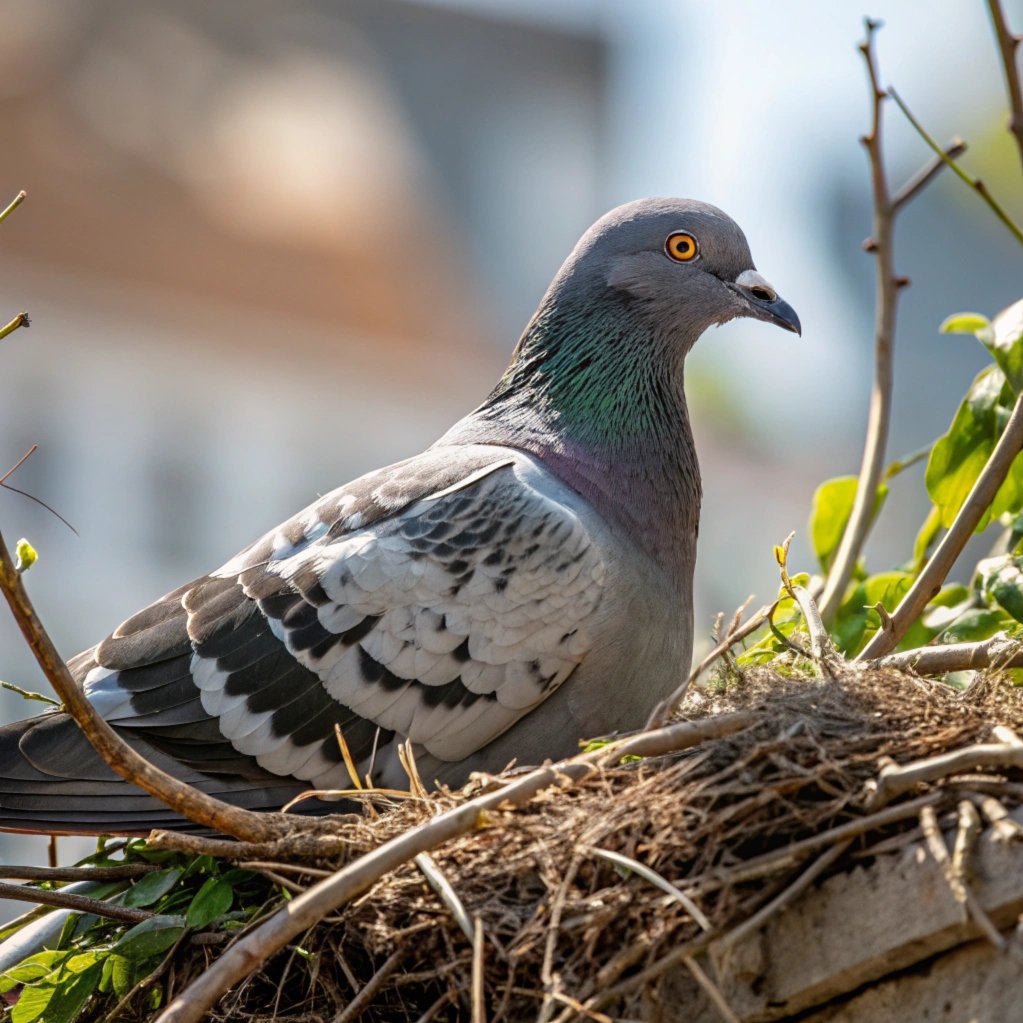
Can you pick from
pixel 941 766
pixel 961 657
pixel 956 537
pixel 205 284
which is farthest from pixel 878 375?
pixel 205 284

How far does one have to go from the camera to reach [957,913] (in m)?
2.67

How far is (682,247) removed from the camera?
194 inches

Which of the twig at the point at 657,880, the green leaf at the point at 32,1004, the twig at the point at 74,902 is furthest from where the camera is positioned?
the green leaf at the point at 32,1004

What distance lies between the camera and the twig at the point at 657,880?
9.10ft

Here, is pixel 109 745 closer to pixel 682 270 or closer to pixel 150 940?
pixel 150 940

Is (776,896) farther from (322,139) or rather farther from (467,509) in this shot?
(322,139)

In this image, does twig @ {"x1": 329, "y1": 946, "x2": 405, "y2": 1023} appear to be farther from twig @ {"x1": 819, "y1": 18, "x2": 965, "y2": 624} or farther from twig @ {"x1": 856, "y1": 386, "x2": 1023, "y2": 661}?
twig @ {"x1": 819, "y1": 18, "x2": 965, "y2": 624}

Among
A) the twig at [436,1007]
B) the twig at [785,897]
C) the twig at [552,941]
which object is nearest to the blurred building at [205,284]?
the twig at [436,1007]

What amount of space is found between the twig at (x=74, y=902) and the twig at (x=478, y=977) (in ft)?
3.31

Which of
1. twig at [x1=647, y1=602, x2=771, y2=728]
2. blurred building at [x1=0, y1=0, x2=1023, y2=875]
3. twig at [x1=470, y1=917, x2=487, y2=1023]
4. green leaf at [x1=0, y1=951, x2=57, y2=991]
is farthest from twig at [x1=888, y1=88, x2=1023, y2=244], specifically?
blurred building at [x1=0, y1=0, x2=1023, y2=875]

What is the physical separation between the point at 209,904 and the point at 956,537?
1.94 meters

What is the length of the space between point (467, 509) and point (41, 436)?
2249cm

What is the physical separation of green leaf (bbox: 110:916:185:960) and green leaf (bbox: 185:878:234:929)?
0.03 meters

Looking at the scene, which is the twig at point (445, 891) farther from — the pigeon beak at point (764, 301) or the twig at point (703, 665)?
the pigeon beak at point (764, 301)
